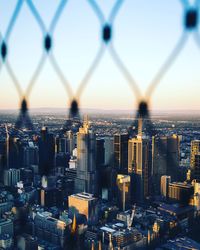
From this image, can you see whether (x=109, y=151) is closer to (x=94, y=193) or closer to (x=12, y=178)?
(x=12, y=178)

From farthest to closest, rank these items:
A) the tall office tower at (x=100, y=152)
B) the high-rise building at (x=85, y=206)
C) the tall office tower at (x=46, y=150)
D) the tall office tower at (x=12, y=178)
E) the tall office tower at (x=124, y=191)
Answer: the high-rise building at (x=85, y=206) → the tall office tower at (x=12, y=178) → the tall office tower at (x=124, y=191) → the tall office tower at (x=100, y=152) → the tall office tower at (x=46, y=150)

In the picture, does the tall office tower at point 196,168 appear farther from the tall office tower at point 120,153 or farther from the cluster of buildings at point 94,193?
the tall office tower at point 120,153

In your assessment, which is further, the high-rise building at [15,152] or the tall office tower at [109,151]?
the tall office tower at [109,151]

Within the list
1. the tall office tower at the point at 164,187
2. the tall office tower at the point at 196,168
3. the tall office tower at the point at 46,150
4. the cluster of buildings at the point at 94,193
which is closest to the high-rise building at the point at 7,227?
the cluster of buildings at the point at 94,193

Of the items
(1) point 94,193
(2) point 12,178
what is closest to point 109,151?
(2) point 12,178

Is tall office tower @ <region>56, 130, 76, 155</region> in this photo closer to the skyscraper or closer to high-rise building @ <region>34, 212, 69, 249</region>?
the skyscraper

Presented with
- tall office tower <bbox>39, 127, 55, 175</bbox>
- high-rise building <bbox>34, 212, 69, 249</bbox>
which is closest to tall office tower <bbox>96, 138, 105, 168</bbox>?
tall office tower <bbox>39, 127, 55, 175</bbox>

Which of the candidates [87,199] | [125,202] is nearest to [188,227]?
[125,202]
